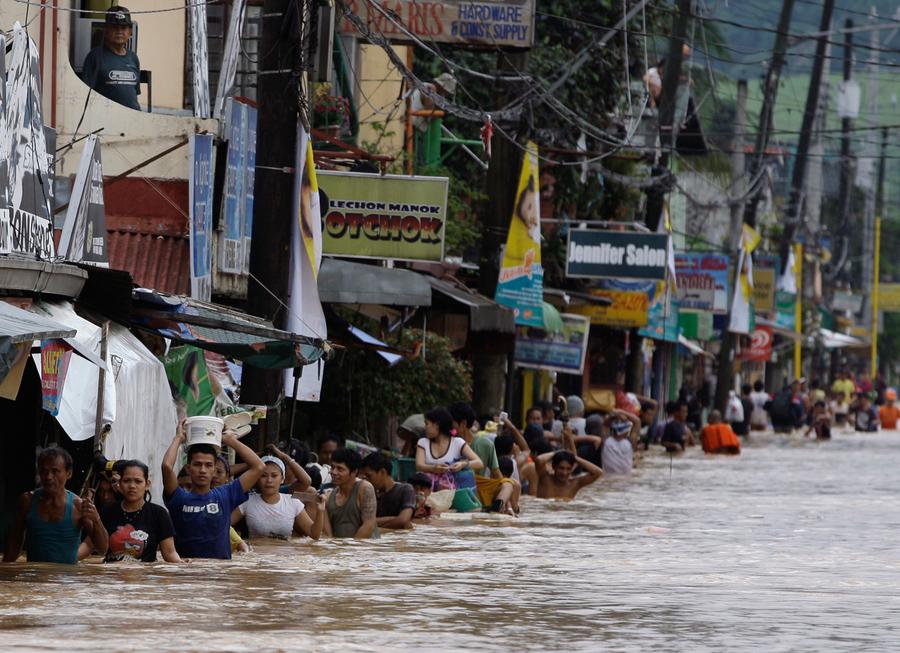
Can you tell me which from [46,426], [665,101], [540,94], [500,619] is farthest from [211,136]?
[665,101]

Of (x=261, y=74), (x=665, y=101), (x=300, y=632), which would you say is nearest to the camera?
(x=300, y=632)

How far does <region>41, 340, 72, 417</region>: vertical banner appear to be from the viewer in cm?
1360

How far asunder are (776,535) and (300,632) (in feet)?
34.0

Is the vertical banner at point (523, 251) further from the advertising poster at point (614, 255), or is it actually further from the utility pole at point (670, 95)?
the utility pole at point (670, 95)

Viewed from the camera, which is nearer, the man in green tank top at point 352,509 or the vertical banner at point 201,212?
the man in green tank top at point 352,509

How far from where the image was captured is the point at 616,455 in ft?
97.5

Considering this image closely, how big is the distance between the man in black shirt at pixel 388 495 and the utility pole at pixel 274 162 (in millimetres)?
1963

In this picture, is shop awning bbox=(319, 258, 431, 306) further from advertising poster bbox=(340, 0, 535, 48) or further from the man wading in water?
the man wading in water

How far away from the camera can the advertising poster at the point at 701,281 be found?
45.6 meters

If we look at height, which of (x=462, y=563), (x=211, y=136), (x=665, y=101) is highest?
(x=665, y=101)

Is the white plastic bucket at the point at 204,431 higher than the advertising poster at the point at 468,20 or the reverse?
the reverse

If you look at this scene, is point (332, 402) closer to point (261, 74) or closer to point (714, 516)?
point (714, 516)

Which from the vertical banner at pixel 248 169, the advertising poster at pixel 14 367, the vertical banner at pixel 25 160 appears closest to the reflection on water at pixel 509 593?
the advertising poster at pixel 14 367

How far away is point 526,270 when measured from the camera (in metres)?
26.9
